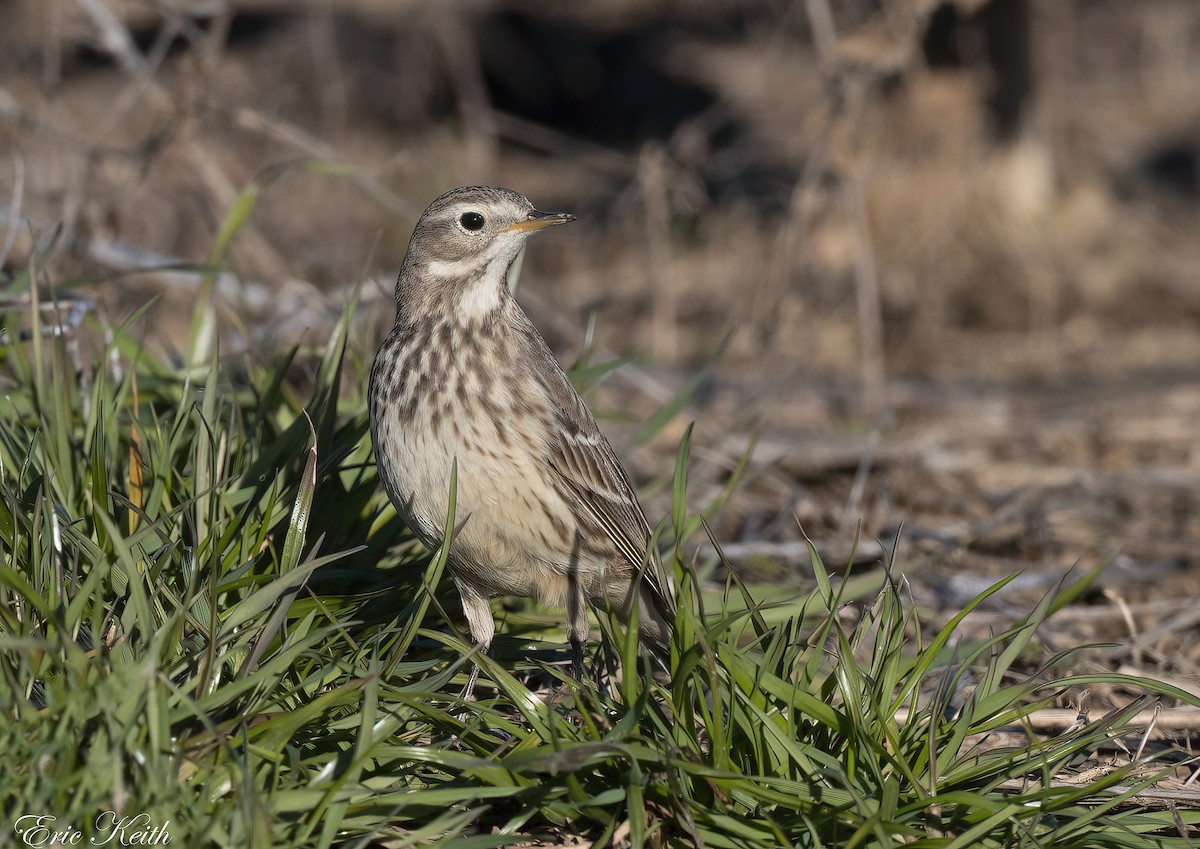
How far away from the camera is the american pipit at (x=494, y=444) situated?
4102 mm

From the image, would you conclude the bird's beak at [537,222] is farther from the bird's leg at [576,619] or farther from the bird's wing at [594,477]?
the bird's leg at [576,619]

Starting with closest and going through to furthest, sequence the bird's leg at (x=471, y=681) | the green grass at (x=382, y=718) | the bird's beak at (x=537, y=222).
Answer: the green grass at (x=382, y=718)
the bird's leg at (x=471, y=681)
the bird's beak at (x=537, y=222)

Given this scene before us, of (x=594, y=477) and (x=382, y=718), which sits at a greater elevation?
(x=594, y=477)

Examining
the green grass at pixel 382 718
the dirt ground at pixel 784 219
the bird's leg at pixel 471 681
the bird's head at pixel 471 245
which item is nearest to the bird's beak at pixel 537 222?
the bird's head at pixel 471 245

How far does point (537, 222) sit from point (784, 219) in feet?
12.2

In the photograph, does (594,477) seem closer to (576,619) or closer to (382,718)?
(576,619)

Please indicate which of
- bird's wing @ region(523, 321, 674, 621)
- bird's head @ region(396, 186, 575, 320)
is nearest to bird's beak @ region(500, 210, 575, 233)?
bird's head @ region(396, 186, 575, 320)

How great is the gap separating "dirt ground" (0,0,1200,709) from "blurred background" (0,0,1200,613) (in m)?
0.04

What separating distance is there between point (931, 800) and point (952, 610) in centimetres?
239

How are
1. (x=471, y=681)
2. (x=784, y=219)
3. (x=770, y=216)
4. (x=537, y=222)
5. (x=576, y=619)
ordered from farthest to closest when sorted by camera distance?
(x=770, y=216), (x=784, y=219), (x=537, y=222), (x=576, y=619), (x=471, y=681)

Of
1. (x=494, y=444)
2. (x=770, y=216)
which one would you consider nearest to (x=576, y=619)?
(x=494, y=444)

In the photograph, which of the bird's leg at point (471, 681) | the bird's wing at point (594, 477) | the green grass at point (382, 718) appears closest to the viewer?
the green grass at point (382, 718)

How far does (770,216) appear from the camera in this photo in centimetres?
1246

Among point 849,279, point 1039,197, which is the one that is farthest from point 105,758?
point 1039,197
